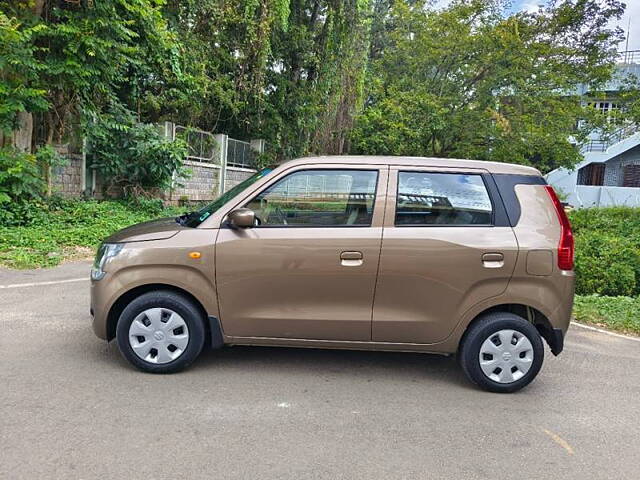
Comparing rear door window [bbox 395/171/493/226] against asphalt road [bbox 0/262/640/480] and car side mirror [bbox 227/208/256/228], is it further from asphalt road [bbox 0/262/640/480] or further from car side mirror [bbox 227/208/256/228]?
asphalt road [bbox 0/262/640/480]

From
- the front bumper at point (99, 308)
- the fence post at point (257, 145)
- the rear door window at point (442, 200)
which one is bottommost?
the front bumper at point (99, 308)

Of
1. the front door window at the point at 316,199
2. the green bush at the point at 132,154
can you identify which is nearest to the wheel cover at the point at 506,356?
the front door window at the point at 316,199

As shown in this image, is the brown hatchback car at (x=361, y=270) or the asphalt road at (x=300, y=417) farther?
the brown hatchback car at (x=361, y=270)

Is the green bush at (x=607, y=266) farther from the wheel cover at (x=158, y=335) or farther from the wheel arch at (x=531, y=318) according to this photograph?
the wheel cover at (x=158, y=335)

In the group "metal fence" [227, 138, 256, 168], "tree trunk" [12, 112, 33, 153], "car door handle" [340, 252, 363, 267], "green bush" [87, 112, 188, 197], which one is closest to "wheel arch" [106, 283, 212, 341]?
"car door handle" [340, 252, 363, 267]

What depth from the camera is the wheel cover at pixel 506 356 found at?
3891mm

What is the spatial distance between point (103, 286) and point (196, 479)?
189 cm

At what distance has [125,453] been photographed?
289 cm

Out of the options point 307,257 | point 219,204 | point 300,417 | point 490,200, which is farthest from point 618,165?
point 300,417

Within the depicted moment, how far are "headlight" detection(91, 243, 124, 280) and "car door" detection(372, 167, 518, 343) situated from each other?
2115mm

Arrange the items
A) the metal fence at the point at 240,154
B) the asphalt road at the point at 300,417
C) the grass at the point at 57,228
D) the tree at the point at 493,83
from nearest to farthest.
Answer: the asphalt road at the point at 300,417 < the grass at the point at 57,228 < the metal fence at the point at 240,154 < the tree at the point at 493,83

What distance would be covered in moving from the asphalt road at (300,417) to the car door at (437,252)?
0.60 meters

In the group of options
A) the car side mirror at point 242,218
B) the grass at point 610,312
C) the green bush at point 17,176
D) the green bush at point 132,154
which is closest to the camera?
the car side mirror at point 242,218

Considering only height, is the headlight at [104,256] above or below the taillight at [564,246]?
below
